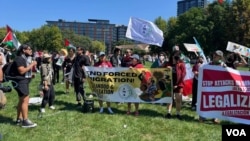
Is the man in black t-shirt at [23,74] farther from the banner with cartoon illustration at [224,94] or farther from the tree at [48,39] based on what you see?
the tree at [48,39]

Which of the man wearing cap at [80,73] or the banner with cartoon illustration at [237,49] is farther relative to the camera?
the man wearing cap at [80,73]

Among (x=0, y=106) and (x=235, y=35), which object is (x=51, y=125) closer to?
(x=0, y=106)

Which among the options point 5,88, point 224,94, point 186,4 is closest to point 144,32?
point 224,94

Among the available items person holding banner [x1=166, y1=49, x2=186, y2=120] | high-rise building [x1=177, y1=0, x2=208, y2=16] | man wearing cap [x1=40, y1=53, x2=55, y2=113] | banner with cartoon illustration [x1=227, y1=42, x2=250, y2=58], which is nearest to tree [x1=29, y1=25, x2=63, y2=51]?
high-rise building [x1=177, y1=0, x2=208, y2=16]

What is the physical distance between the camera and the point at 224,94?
9.44 m

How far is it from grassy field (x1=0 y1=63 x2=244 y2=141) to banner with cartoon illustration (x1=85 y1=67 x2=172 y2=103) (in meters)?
0.52

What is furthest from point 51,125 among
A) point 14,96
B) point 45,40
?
point 45,40

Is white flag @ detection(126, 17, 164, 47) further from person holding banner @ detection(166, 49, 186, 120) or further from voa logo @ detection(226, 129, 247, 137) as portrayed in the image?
voa logo @ detection(226, 129, 247, 137)

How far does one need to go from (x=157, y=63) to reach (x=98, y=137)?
6.63 meters

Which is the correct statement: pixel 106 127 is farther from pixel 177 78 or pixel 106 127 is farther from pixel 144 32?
pixel 144 32

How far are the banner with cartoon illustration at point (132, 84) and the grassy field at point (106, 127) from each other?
518 millimetres

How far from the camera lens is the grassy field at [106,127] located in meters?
8.59

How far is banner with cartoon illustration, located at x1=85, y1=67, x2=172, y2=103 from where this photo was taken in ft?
36.0

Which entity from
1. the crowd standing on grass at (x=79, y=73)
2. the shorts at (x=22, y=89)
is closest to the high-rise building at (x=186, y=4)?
the crowd standing on grass at (x=79, y=73)
